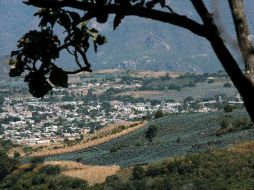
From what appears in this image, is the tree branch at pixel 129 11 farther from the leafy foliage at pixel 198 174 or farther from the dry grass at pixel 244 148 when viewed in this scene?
the dry grass at pixel 244 148

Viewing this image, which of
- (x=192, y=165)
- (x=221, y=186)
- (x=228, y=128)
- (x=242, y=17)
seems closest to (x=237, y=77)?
(x=242, y=17)

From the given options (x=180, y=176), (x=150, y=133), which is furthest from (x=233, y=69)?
(x=150, y=133)

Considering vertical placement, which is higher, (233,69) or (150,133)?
(233,69)

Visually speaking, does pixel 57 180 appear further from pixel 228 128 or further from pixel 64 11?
pixel 64 11

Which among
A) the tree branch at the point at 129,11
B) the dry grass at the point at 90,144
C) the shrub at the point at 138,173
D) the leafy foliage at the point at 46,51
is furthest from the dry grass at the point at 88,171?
the tree branch at the point at 129,11

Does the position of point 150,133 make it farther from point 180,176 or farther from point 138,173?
point 180,176

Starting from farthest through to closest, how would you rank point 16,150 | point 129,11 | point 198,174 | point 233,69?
point 16,150
point 198,174
point 129,11
point 233,69

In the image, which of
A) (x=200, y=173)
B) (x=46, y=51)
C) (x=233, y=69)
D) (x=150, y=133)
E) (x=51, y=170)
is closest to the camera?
(x=233, y=69)
